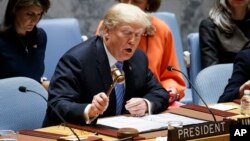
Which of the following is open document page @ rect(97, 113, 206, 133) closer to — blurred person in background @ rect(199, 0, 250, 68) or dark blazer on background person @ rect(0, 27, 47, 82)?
dark blazer on background person @ rect(0, 27, 47, 82)

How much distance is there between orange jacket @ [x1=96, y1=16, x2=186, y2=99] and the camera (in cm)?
479

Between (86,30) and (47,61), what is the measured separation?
95cm

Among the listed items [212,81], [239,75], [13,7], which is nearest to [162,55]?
[212,81]

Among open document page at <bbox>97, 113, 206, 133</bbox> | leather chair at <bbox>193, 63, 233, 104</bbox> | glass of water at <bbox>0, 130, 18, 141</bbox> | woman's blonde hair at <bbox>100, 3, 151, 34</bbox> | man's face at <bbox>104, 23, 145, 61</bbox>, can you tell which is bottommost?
leather chair at <bbox>193, 63, 233, 104</bbox>

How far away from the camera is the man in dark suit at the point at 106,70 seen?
3680mm

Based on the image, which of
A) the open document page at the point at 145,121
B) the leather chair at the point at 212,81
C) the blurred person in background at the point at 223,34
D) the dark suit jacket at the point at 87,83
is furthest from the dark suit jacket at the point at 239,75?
the blurred person in background at the point at 223,34

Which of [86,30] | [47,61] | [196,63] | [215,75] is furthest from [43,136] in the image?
[86,30]

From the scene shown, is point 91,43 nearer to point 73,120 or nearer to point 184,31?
point 73,120

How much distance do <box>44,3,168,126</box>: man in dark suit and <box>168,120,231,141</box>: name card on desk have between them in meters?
0.77

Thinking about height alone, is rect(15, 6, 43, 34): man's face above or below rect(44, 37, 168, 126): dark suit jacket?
above

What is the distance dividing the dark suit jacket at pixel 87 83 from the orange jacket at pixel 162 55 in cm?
74

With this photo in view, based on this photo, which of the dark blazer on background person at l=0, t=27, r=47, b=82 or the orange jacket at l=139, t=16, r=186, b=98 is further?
the orange jacket at l=139, t=16, r=186, b=98

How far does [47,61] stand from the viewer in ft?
17.2

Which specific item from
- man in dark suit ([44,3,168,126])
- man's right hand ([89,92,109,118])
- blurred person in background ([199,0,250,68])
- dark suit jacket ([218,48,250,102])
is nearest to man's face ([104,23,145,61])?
man in dark suit ([44,3,168,126])
